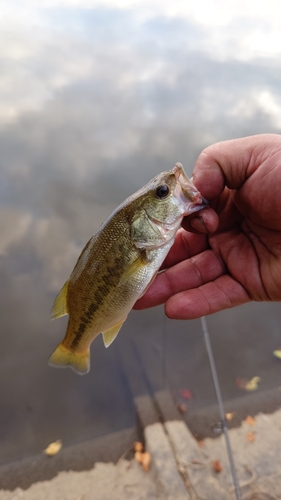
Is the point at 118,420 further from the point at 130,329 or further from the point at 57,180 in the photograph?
the point at 57,180

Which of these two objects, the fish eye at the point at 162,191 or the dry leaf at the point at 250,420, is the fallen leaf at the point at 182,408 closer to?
the dry leaf at the point at 250,420

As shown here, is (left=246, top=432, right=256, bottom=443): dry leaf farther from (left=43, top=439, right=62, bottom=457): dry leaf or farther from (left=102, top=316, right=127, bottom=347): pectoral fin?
(left=102, top=316, right=127, bottom=347): pectoral fin

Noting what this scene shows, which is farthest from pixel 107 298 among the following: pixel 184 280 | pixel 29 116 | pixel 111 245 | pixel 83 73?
pixel 83 73

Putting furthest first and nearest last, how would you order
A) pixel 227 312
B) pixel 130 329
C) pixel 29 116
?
pixel 29 116 < pixel 227 312 < pixel 130 329

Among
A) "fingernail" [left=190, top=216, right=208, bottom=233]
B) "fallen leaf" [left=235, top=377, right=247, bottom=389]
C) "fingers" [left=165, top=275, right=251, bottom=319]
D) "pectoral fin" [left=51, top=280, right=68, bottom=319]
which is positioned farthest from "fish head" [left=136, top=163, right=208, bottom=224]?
"fallen leaf" [left=235, top=377, right=247, bottom=389]

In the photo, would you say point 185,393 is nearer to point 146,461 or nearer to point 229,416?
point 229,416

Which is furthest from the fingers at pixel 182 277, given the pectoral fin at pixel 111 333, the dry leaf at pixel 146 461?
the dry leaf at pixel 146 461

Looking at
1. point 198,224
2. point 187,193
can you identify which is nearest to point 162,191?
point 187,193
